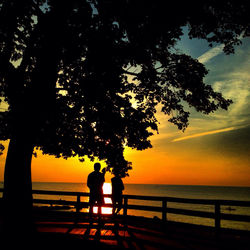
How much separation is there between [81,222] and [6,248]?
4389mm

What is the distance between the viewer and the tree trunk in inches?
256

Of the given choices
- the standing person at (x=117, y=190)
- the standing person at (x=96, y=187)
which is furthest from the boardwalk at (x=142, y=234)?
the standing person at (x=117, y=190)

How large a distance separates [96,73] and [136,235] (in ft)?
20.0

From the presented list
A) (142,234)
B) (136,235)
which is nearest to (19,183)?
(136,235)

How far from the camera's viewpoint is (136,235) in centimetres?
760

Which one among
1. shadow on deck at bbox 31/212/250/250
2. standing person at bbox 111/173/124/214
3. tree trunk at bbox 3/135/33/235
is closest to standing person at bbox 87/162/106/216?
shadow on deck at bbox 31/212/250/250

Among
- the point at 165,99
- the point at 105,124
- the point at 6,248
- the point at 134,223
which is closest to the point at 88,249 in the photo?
the point at 6,248

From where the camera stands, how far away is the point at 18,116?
707cm

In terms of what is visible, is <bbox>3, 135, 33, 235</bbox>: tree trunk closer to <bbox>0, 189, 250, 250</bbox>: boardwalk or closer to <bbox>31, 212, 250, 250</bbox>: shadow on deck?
<bbox>0, 189, 250, 250</bbox>: boardwalk

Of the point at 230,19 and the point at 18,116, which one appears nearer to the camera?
the point at 18,116

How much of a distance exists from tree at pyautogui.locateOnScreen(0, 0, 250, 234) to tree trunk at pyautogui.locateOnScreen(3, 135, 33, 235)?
0.03 m

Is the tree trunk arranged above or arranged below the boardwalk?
above

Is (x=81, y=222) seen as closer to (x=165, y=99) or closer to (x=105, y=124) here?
(x=105, y=124)

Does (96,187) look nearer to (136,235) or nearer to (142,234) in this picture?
(136,235)
